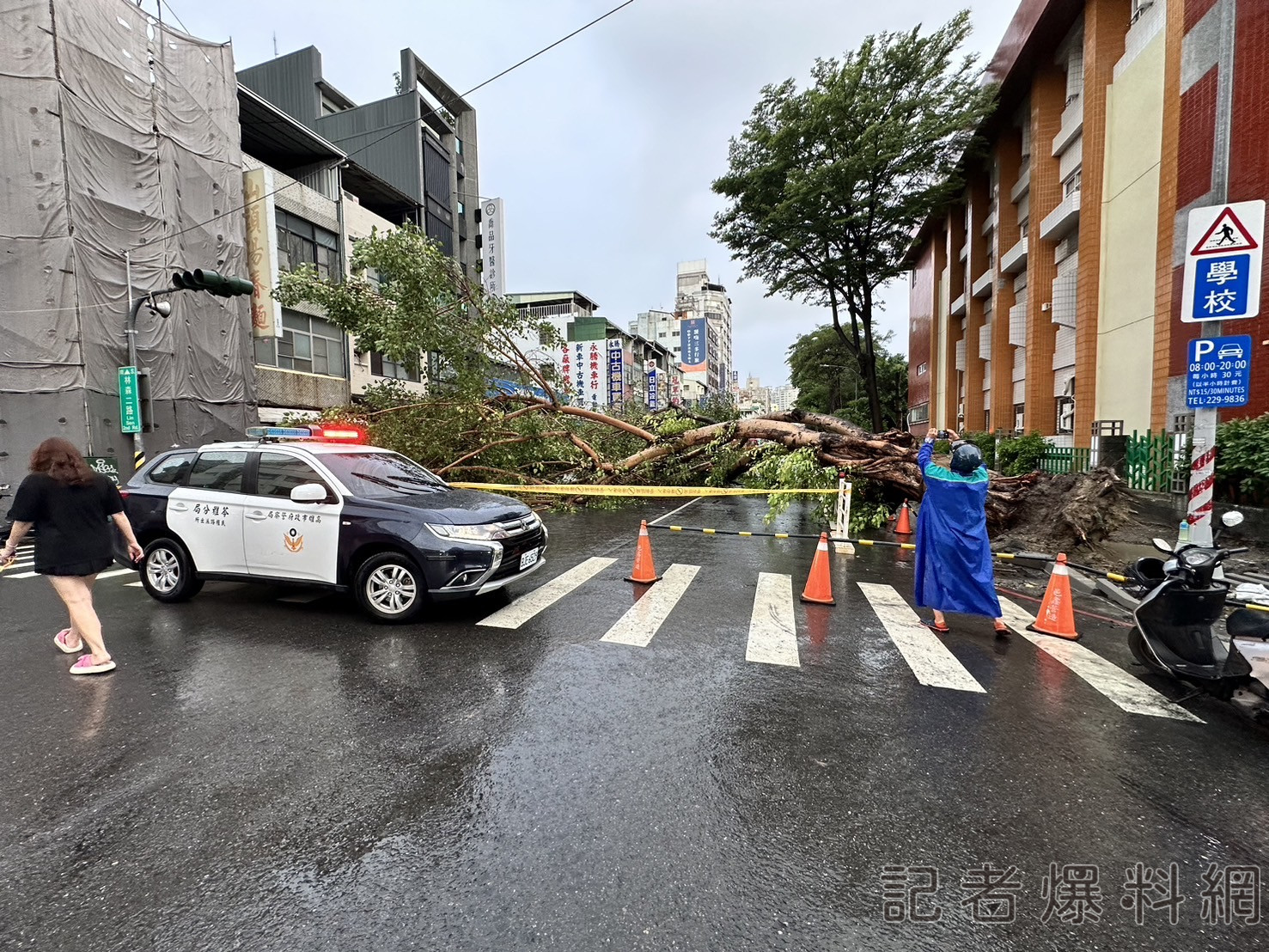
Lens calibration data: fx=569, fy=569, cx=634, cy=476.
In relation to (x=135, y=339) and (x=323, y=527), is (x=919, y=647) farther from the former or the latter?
(x=135, y=339)

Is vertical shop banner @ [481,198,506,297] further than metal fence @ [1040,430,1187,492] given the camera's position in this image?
Yes

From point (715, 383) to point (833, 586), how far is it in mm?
113382

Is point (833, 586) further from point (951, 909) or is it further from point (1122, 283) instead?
point (1122, 283)

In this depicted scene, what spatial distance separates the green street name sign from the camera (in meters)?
13.6

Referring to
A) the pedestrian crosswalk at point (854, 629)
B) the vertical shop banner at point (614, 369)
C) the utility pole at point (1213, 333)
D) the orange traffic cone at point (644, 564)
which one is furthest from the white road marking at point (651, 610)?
the vertical shop banner at point (614, 369)

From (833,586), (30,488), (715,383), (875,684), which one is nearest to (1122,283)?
(833,586)

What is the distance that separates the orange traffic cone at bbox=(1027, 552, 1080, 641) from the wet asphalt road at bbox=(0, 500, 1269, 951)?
0.36 m

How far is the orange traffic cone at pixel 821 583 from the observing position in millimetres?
6230

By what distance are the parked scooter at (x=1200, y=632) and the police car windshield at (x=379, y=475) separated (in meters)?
6.46

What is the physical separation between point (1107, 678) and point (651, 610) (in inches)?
148

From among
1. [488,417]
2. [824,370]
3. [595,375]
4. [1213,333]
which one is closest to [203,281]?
[488,417]

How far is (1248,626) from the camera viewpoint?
3.61 metres

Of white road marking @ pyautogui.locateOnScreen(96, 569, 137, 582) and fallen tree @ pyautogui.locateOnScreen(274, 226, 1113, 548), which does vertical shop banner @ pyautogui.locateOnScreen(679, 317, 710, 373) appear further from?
white road marking @ pyautogui.locateOnScreen(96, 569, 137, 582)

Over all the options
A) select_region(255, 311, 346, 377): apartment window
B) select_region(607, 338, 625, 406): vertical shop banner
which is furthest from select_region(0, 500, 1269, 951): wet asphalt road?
select_region(607, 338, 625, 406): vertical shop banner
